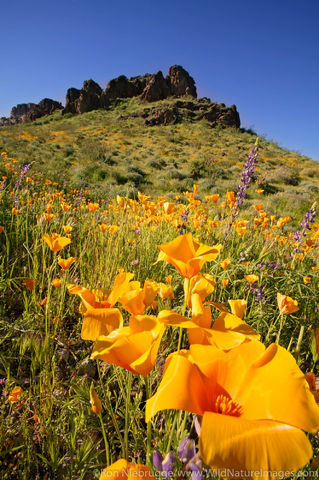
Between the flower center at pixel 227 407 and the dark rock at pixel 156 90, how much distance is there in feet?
156

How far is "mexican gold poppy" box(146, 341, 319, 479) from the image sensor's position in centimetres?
35

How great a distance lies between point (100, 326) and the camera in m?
0.61

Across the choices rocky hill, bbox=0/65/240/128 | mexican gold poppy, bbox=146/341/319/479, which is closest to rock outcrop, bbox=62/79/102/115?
rocky hill, bbox=0/65/240/128

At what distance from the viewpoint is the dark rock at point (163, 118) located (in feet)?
97.2

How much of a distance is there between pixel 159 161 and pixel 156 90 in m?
33.3

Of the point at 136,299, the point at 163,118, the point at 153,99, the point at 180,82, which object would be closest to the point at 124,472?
the point at 136,299

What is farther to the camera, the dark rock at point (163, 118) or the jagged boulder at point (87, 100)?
the jagged boulder at point (87, 100)

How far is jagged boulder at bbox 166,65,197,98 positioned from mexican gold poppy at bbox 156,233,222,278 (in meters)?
51.6

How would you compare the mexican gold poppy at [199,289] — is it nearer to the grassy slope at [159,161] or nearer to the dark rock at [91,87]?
the grassy slope at [159,161]

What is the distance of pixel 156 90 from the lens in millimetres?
41656

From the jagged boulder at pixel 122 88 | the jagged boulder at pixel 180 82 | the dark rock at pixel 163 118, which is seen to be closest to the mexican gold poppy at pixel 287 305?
the dark rock at pixel 163 118

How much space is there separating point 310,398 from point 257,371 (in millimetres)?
99

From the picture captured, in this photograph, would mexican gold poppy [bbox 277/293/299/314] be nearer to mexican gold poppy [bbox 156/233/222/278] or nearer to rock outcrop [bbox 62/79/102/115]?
mexican gold poppy [bbox 156/233/222/278]

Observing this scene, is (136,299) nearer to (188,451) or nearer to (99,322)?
(99,322)
